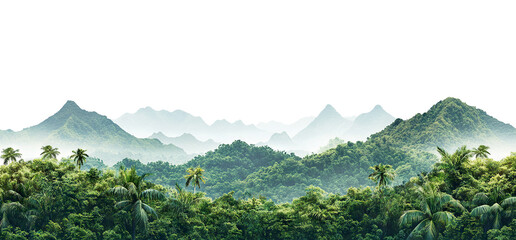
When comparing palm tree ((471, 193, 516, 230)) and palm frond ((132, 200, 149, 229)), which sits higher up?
palm tree ((471, 193, 516, 230))

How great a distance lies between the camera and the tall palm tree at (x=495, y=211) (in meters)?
→ 31.4

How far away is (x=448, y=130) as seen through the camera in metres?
124

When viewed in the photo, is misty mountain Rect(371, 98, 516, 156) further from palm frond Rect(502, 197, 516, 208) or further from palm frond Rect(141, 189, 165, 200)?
palm frond Rect(141, 189, 165, 200)

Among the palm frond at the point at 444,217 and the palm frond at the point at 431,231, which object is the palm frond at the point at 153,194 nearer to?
the palm frond at the point at 431,231

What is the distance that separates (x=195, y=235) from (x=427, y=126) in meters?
104

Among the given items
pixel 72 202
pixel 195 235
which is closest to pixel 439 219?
pixel 195 235

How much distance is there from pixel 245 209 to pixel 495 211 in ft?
61.1

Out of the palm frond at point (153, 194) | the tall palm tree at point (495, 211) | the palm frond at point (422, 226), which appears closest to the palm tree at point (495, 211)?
the tall palm tree at point (495, 211)

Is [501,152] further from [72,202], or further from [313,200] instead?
[72,202]

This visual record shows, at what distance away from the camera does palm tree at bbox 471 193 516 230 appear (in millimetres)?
31359

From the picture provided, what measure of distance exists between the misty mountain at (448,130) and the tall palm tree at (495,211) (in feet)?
293

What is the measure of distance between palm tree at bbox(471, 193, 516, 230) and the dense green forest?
0.06m

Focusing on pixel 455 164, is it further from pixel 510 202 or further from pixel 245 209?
pixel 245 209

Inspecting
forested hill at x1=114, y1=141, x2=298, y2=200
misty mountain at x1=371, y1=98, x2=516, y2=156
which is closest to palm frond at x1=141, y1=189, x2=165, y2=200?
forested hill at x1=114, y1=141, x2=298, y2=200
